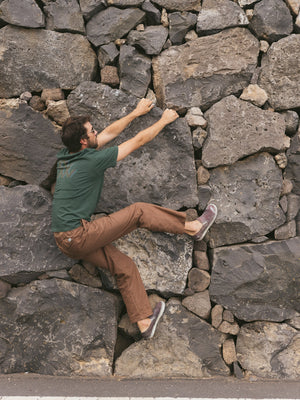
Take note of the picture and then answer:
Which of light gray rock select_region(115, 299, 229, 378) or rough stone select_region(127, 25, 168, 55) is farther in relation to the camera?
rough stone select_region(127, 25, 168, 55)

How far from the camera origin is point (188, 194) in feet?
→ 10.7

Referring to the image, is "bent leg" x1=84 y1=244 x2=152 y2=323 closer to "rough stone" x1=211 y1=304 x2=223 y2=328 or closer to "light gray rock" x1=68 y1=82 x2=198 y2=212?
"light gray rock" x1=68 y1=82 x2=198 y2=212

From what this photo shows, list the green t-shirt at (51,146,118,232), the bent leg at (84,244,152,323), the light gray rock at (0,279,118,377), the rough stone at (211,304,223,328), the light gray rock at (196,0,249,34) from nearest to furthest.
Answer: the green t-shirt at (51,146,118,232), the bent leg at (84,244,152,323), the light gray rock at (0,279,118,377), the rough stone at (211,304,223,328), the light gray rock at (196,0,249,34)

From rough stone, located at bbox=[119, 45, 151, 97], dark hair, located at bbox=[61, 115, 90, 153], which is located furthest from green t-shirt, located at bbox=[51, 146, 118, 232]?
rough stone, located at bbox=[119, 45, 151, 97]

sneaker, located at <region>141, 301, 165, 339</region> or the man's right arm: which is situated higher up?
the man's right arm

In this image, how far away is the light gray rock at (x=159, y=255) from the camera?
321 centimetres

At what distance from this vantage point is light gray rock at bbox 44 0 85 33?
131 inches

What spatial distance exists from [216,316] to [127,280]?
35.4 inches

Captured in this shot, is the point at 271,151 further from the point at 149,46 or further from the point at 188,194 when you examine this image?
the point at 149,46

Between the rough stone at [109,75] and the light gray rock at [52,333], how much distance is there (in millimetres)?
1884

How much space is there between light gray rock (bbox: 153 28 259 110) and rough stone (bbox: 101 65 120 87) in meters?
0.42

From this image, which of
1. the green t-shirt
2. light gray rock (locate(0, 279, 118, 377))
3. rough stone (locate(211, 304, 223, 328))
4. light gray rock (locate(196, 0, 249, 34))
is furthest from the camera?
light gray rock (locate(196, 0, 249, 34))

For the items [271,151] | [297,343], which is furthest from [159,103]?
[297,343]

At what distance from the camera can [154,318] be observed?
307 centimetres
